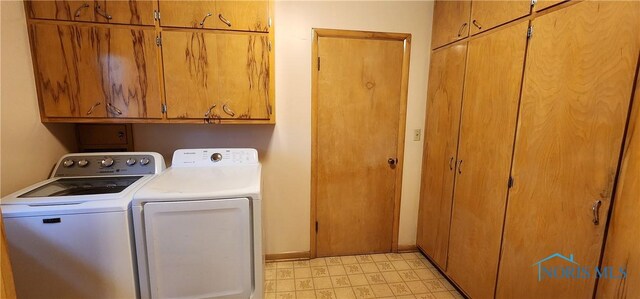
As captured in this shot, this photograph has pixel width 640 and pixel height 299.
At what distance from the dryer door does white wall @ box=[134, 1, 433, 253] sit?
0.78m

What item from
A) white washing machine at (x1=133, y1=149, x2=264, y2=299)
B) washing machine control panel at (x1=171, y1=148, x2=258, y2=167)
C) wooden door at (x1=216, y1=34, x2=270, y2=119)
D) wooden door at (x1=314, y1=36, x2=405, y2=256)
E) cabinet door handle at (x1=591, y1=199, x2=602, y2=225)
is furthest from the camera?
wooden door at (x1=314, y1=36, x2=405, y2=256)

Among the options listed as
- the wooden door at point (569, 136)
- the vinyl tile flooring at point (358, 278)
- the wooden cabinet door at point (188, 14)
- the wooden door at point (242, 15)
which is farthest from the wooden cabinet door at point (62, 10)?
the wooden door at point (569, 136)

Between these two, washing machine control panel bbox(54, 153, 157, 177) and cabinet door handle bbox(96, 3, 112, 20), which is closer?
cabinet door handle bbox(96, 3, 112, 20)

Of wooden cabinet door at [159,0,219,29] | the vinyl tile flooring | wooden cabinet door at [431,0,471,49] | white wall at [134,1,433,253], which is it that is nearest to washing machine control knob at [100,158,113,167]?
white wall at [134,1,433,253]

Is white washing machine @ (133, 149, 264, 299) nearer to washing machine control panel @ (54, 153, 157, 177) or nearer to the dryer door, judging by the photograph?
the dryer door

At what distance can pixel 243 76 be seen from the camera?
68.2 inches

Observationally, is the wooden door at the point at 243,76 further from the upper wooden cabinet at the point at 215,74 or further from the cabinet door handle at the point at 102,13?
the cabinet door handle at the point at 102,13


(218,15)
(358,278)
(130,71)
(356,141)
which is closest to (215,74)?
(218,15)

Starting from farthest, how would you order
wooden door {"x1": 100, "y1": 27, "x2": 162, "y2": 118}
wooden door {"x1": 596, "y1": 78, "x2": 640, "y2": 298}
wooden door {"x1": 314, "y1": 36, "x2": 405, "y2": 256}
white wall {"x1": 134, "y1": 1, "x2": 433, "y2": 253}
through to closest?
wooden door {"x1": 314, "y1": 36, "x2": 405, "y2": 256}, white wall {"x1": 134, "y1": 1, "x2": 433, "y2": 253}, wooden door {"x1": 100, "y1": 27, "x2": 162, "y2": 118}, wooden door {"x1": 596, "y1": 78, "x2": 640, "y2": 298}

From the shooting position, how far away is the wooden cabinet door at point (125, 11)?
5.02 ft

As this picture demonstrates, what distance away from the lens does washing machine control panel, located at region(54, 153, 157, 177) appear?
1.67 m

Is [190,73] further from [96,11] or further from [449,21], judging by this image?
[449,21]

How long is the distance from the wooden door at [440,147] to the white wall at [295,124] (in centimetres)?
12

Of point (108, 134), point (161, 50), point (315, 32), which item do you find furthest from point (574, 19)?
point (108, 134)
